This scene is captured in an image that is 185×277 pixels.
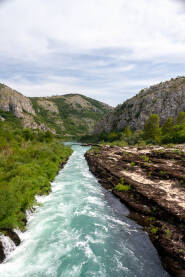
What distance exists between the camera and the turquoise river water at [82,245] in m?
10.4

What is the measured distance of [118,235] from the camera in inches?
544

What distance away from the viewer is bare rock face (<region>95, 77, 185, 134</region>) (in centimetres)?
11531

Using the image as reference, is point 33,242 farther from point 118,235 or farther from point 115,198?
point 115,198

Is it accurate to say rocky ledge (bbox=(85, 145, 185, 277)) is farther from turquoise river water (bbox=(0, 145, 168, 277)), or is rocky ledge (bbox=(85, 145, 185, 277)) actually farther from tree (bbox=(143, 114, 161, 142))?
tree (bbox=(143, 114, 161, 142))

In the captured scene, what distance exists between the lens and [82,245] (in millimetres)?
12773

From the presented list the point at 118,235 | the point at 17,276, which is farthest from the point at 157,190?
the point at 17,276

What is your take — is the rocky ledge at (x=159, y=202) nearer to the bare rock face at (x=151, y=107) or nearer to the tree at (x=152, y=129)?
the tree at (x=152, y=129)

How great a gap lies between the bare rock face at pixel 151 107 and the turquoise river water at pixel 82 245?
112466 mm

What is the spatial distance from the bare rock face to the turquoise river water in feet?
369

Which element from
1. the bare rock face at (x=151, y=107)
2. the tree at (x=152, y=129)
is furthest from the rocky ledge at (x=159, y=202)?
the bare rock face at (x=151, y=107)

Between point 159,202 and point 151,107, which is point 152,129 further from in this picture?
point 159,202

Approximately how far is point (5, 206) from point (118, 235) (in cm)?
976

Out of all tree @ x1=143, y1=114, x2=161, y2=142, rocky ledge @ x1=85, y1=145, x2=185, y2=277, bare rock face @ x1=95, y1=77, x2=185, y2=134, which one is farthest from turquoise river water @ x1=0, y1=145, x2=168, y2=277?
bare rock face @ x1=95, y1=77, x2=185, y2=134

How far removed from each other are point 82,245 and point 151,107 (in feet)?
424
